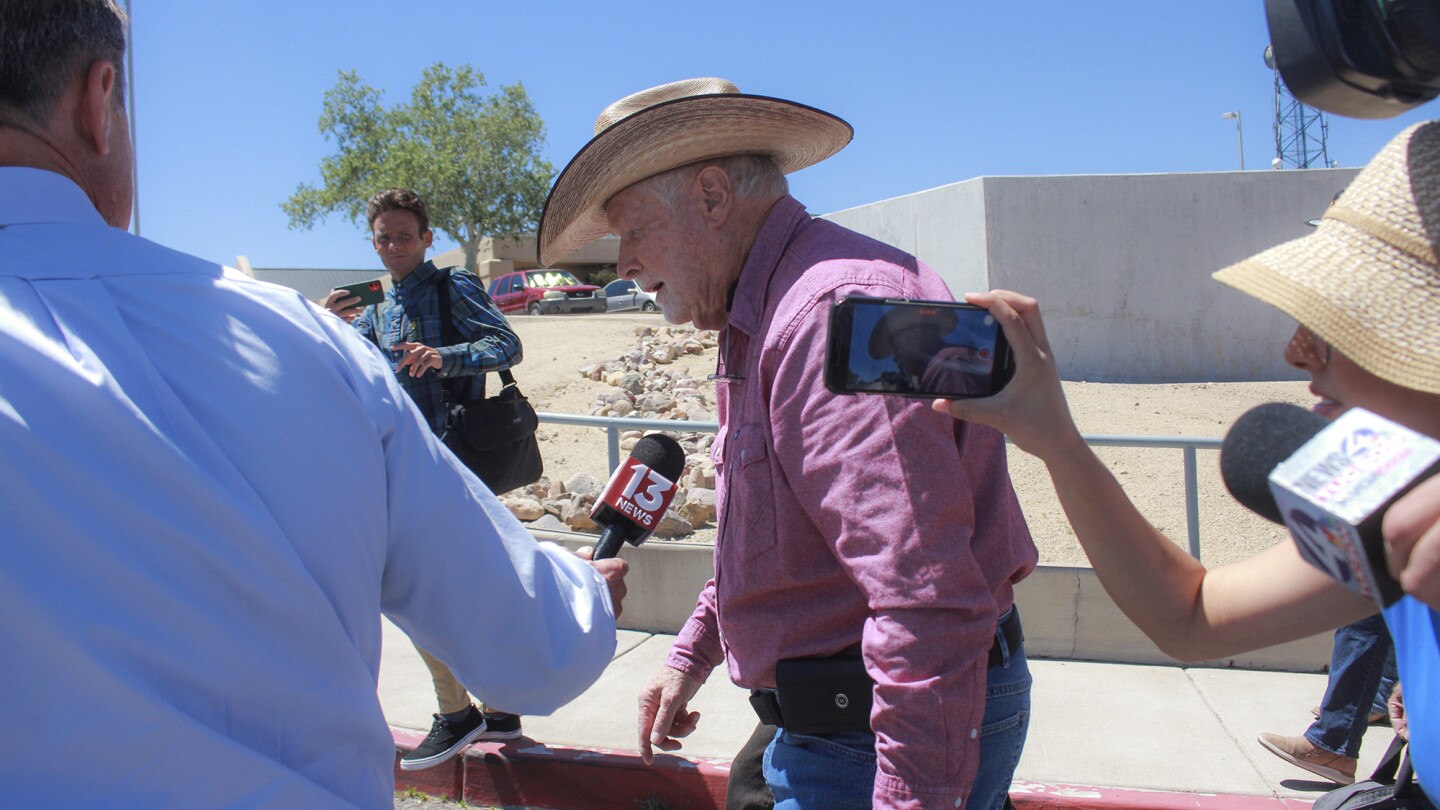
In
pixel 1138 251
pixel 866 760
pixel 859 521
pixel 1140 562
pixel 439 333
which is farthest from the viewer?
pixel 1138 251

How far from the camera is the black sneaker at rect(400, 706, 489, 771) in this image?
4508 millimetres

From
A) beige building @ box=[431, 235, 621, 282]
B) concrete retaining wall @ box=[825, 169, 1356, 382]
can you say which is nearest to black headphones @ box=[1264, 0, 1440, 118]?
concrete retaining wall @ box=[825, 169, 1356, 382]

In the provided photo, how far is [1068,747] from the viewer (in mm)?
4547

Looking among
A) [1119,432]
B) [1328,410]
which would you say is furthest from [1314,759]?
[1119,432]

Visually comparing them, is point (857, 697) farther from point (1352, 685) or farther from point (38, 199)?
point (1352, 685)

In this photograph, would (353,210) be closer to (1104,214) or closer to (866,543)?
(1104,214)

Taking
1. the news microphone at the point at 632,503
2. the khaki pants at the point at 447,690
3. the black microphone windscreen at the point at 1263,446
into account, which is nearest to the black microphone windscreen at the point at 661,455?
the news microphone at the point at 632,503

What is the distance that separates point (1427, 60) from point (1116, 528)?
0.73 meters

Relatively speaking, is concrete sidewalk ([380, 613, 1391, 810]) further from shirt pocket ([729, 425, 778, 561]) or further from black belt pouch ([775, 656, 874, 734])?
shirt pocket ([729, 425, 778, 561])

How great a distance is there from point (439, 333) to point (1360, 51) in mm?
3997

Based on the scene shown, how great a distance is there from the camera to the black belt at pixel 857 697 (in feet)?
6.37

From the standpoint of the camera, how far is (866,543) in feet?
5.75

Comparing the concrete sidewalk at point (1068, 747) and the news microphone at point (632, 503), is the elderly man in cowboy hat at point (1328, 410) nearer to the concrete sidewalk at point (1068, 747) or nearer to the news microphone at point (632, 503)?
the news microphone at point (632, 503)

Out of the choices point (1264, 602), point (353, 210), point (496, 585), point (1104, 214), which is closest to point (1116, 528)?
point (1264, 602)
